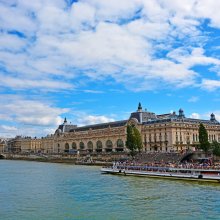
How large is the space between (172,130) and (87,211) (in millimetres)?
86966

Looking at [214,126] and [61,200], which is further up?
[214,126]

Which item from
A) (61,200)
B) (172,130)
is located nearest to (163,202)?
(61,200)

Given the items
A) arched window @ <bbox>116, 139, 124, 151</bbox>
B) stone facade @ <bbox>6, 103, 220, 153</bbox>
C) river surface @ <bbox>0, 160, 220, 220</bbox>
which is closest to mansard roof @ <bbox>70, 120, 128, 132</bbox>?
stone facade @ <bbox>6, 103, 220, 153</bbox>

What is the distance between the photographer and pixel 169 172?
196 ft

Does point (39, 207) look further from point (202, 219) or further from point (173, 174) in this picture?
point (173, 174)

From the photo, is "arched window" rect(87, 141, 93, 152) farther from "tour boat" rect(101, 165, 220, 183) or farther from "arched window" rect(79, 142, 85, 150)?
"tour boat" rect(101, 165, 220, 183)

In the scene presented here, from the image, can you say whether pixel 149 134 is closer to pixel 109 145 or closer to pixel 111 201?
pixel 109 145

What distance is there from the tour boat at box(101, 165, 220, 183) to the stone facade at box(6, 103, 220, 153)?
151ft

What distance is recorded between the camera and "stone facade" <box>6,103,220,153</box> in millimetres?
119000

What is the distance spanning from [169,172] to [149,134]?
67119 millimetres

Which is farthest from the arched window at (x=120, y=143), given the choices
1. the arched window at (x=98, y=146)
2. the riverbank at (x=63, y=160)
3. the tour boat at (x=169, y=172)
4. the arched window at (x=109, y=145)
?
the tour boat at (x=169, y=172)

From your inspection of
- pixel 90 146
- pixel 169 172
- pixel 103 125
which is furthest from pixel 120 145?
pixel 169 172

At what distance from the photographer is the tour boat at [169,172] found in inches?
2122

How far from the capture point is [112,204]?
35.6 meters
